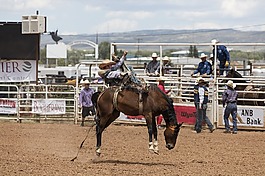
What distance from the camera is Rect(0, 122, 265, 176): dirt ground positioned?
1025 centimetres

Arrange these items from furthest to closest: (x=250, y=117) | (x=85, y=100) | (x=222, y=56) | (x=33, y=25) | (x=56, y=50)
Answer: (x=56, y=50) < (x=33, y=25) < (x=85, y=100) < (x=222, y=56) < (x=250, y=117)

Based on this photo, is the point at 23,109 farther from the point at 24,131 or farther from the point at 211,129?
the point at 211,129

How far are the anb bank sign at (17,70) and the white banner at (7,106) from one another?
2.29 m

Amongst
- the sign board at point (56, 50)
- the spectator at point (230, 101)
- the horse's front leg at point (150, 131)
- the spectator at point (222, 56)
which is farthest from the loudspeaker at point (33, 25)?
the sign board at point (56, 50)

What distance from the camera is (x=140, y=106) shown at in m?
11.9

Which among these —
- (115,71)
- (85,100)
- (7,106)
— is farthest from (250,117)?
(7,106)

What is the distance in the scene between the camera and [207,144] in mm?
14719

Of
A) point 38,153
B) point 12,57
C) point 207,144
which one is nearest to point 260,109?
point 207,144

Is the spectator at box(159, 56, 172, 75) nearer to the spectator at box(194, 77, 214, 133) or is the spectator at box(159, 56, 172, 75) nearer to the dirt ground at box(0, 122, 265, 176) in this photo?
the spectator at box(194, 77, 214, 133)

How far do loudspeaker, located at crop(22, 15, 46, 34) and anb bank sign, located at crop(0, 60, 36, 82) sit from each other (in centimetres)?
145

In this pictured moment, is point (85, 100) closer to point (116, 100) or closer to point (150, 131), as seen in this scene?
point (116, 100)

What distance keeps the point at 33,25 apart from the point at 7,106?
337 cm

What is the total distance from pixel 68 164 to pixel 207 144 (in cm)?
478

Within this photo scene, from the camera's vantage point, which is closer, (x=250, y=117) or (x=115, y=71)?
(x=115, y=71)
